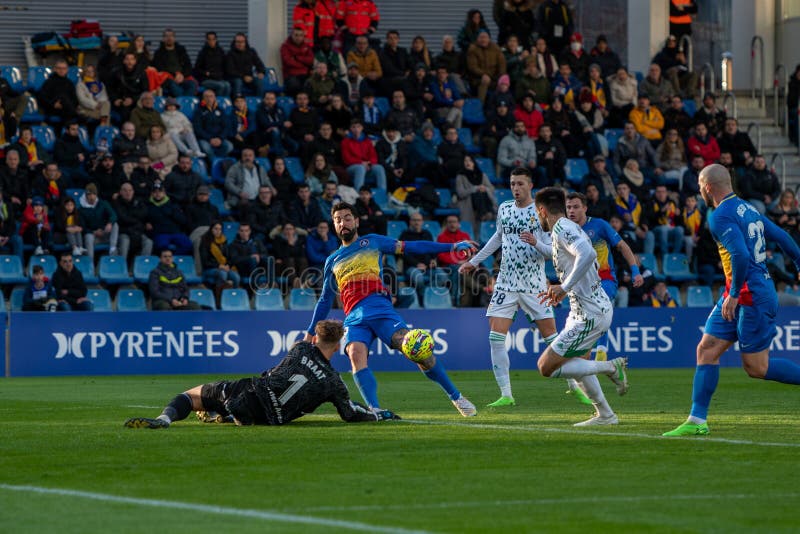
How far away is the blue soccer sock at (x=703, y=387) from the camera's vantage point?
11.1m

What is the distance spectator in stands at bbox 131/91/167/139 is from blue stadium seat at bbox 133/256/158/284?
2712mm

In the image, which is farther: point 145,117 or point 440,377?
point 145,117

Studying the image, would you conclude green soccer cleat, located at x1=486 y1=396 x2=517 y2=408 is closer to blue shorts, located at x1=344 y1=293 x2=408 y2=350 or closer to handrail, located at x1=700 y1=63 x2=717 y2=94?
blue shorts, located at x1=344 y1=293 x2=408 y2=350

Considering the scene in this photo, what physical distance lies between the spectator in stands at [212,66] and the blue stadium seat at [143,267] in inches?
187

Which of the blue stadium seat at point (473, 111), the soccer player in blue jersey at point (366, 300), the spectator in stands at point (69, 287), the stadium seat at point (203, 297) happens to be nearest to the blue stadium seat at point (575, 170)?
the blue stadium seat at point (473, 111)

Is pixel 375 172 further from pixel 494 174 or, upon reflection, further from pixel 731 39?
pixel 731 39

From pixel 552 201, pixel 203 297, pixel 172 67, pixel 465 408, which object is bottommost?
pixel 465 408

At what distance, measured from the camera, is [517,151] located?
28109 millimetres

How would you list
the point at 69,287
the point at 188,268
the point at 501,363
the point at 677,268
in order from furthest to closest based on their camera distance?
the point at 677,268 → the point at 188,268 → the point at 69,287 → the point at 501,363

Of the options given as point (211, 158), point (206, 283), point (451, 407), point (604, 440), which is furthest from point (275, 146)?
point (604, 440)

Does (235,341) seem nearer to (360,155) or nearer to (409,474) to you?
(360,155)

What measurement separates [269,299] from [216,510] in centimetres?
1754

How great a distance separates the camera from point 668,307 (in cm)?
2562

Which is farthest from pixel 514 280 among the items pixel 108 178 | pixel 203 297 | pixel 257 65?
pixel 257 65
